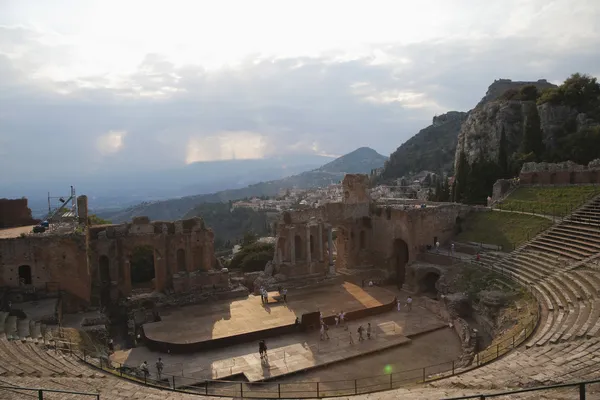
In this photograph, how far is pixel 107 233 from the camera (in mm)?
30656

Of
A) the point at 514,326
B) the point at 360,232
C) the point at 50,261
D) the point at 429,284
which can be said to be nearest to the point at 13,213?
the point at 50,261

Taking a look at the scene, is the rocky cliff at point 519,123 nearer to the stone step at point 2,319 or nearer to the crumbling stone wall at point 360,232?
the crumbling stone wall at point 360,232

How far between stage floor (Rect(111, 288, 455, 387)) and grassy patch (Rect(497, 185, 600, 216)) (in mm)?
15343

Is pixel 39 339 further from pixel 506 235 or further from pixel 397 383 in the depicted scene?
pixel 506 235

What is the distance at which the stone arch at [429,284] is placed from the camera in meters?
34.0

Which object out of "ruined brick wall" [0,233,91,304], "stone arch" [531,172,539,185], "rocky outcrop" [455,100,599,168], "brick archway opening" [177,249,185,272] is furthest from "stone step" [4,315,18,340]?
"rocky outcrop" [455,100,599,168]

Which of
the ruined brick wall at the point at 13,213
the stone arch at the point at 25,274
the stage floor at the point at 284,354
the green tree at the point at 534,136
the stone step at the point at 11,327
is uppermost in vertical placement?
the green tree at the point at 534,136

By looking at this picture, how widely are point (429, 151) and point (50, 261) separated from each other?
447 feet

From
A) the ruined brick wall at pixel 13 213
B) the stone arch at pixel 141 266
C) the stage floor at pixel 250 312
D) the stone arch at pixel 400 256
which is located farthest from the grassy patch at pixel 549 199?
the ruined brick wall at pixel 13 213

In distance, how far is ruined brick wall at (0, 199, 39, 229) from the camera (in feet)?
115

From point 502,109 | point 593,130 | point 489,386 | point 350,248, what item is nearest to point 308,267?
point 350,248

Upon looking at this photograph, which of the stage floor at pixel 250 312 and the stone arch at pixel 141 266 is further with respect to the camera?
the stone arch at pixel 141 266

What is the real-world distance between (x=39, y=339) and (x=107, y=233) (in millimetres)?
11748

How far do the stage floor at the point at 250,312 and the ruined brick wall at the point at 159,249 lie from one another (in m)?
3.37
